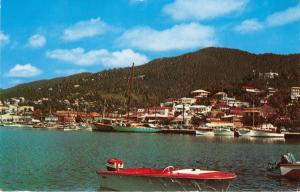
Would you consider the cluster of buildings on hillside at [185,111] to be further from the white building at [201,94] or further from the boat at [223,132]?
the boat at [223,132]

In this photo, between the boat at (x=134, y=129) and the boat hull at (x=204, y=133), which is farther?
the boat at (x=134, y=129)

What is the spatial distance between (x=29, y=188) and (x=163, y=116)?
369 feet

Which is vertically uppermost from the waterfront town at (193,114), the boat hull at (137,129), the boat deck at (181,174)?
the waterfront town at (193,114)

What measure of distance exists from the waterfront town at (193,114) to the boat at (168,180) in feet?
261

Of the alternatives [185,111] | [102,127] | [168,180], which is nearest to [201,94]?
[185,111]

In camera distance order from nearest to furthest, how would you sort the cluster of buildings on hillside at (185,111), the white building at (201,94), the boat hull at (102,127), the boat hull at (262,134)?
the boat hull at (262,134) → the boat hull at (102,127) → the cluster of buildings on hillside at (185,111) → the white building at (201,94)

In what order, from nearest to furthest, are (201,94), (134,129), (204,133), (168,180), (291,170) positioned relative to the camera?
(168,180)
(291,170)
(204,133)
(134,129)
(201,94)

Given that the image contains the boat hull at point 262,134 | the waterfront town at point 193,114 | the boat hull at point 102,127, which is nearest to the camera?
the boat hull at point 262,134

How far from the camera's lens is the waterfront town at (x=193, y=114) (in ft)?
366

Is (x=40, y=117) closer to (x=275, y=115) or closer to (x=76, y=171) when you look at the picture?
(x=275, y=115)

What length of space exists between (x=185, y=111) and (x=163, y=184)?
119693 millimetres

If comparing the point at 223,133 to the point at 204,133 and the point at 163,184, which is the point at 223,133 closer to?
the point at 204,133

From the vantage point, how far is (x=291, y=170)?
27.3 m

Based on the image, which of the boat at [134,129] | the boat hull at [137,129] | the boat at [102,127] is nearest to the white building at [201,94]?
the boat at [102,127]
